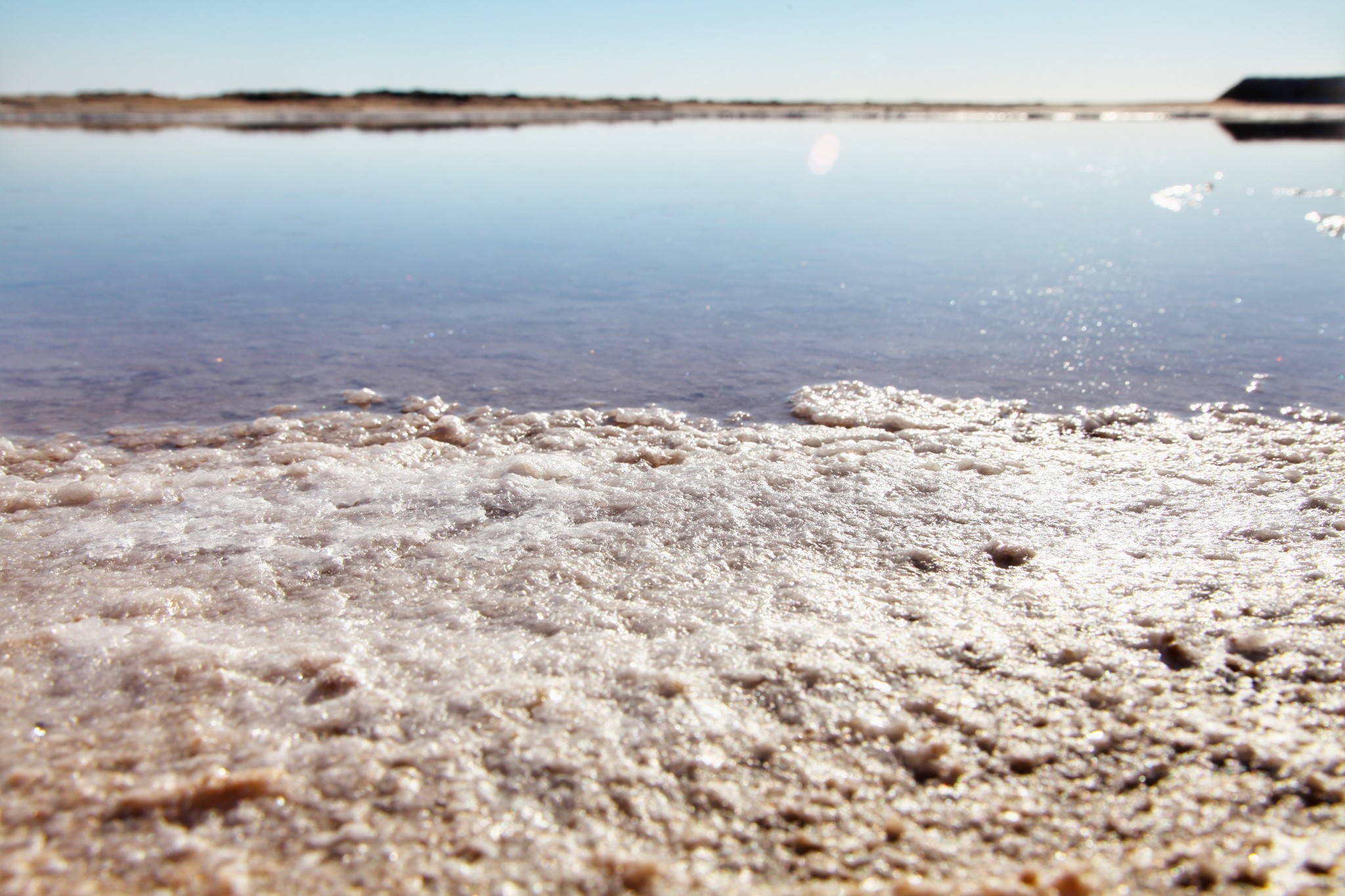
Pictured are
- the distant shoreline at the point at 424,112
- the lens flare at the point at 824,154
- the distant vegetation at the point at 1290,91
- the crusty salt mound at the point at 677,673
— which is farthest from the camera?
the distant vegetation at the point at 1290,91

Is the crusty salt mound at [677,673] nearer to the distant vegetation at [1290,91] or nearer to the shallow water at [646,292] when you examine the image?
the shallow water at [646,292]

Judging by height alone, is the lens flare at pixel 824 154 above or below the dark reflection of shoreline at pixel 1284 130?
below

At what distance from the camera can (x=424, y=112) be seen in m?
55.2


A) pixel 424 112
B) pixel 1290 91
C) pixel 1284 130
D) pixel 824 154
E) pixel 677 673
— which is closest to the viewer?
pixel 677 673

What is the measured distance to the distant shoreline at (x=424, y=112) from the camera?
41.2 m

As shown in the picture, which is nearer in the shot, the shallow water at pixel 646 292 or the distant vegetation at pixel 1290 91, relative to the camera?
the shallow water at pixel 646 292

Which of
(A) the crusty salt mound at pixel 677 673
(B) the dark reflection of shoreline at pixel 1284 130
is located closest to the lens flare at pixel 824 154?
(B) the dark reflection of shoreline at pixel 1284 130

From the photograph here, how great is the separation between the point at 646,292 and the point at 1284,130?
41984mm

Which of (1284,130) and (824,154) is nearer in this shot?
(824,154)

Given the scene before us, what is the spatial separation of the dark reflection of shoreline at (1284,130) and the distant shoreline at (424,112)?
2.10 meters

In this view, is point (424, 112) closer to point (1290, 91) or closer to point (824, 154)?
point (824, 154)

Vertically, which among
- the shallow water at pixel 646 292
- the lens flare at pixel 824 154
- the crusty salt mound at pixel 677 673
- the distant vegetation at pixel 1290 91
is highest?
the distant vegetation at pixel 1290 91

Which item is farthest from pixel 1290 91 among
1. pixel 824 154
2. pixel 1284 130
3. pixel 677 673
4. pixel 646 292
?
pixel 677 673

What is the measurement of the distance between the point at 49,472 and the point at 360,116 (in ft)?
168
